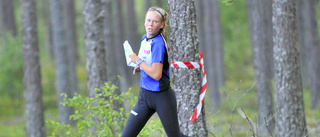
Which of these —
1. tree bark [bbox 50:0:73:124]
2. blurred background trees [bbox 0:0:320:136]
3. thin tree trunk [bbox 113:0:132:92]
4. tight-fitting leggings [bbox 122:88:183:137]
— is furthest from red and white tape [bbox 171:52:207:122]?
thin tree trunk [bbox 113:0:132:92]

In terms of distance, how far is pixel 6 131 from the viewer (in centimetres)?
1739

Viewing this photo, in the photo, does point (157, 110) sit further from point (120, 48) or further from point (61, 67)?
point (120, 48)

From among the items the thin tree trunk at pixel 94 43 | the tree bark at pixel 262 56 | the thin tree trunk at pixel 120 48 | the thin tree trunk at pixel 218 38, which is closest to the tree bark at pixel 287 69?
the thin tree trunk at pixel 94 43

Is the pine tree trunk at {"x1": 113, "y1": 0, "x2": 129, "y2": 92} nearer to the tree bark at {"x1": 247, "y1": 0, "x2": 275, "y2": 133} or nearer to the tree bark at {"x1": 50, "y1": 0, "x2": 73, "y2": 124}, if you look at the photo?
the tree bark at {"x1": 50, "y1": 0, "x2": 73, "y2": 124}

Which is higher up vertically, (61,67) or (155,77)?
(155,77)

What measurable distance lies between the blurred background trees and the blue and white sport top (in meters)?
0.76

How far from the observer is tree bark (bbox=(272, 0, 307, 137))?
8.12 m

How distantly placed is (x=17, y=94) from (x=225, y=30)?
16133mm

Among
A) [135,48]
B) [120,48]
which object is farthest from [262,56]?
[135,48]

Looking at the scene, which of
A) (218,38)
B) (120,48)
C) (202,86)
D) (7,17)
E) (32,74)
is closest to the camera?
(202,86)

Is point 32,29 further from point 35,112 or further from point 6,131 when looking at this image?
point 6,131

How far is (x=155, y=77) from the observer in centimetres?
458

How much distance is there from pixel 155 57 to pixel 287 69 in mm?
4317

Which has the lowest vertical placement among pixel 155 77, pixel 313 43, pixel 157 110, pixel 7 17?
pixel 313 43
